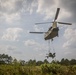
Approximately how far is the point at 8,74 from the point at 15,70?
0.83 meters

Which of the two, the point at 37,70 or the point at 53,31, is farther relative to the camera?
the point at 53,31

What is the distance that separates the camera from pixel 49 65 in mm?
21953

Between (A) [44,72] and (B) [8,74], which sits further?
(A) [44,72]

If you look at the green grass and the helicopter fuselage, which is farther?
the helicopter fuselage

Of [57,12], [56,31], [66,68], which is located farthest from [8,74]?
[57,12]

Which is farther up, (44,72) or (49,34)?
(49,34)

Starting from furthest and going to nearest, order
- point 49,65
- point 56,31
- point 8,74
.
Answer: point 56,31
point 49,65
point 8,74

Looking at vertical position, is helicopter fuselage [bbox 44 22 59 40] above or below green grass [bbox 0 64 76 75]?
above

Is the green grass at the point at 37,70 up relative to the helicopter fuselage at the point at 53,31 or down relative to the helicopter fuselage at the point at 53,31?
down

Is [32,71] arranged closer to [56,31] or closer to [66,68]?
[66,68]

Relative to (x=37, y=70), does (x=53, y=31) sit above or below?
above

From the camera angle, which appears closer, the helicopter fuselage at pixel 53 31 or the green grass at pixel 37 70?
the green grass at pixel 37 70

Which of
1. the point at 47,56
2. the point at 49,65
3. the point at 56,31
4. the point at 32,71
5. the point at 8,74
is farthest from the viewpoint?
the point at 56,31

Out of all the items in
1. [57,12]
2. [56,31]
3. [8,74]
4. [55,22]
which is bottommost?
[8,74]
